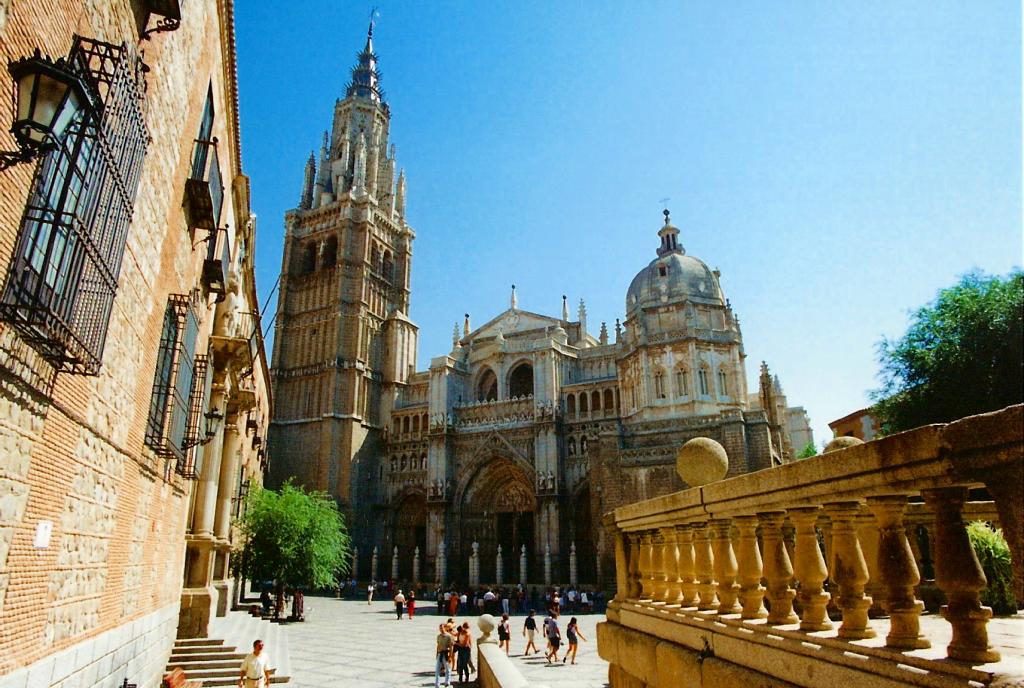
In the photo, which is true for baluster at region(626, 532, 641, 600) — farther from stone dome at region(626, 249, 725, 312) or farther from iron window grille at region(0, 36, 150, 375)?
stone dome at region(626, 249, 725, 312)

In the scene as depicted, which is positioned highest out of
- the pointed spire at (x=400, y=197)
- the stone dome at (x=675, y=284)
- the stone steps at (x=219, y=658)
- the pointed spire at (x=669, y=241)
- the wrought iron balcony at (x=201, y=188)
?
the pointed spire at (x=400, y=197)

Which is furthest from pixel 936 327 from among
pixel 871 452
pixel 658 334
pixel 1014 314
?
pixel 871 452

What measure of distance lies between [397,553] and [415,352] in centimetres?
1448

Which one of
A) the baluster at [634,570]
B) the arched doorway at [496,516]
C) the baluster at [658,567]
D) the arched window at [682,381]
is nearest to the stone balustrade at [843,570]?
the baluster at [658,567]

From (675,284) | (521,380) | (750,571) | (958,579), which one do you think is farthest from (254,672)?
(521,380)

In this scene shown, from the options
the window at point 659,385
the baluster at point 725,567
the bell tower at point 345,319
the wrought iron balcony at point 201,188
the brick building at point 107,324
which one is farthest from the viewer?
the bell tower at point 345,319

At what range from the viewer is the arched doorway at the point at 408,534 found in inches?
1515

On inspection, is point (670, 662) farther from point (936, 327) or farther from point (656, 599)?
point (936, 327)

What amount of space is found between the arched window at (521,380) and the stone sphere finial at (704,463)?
35.0m

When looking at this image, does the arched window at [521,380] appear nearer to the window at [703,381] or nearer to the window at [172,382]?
the window at [703,381]

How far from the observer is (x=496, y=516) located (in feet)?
123

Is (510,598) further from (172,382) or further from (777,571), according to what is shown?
(777,571)

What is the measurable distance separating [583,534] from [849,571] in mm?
32952

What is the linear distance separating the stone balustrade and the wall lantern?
4598mm
